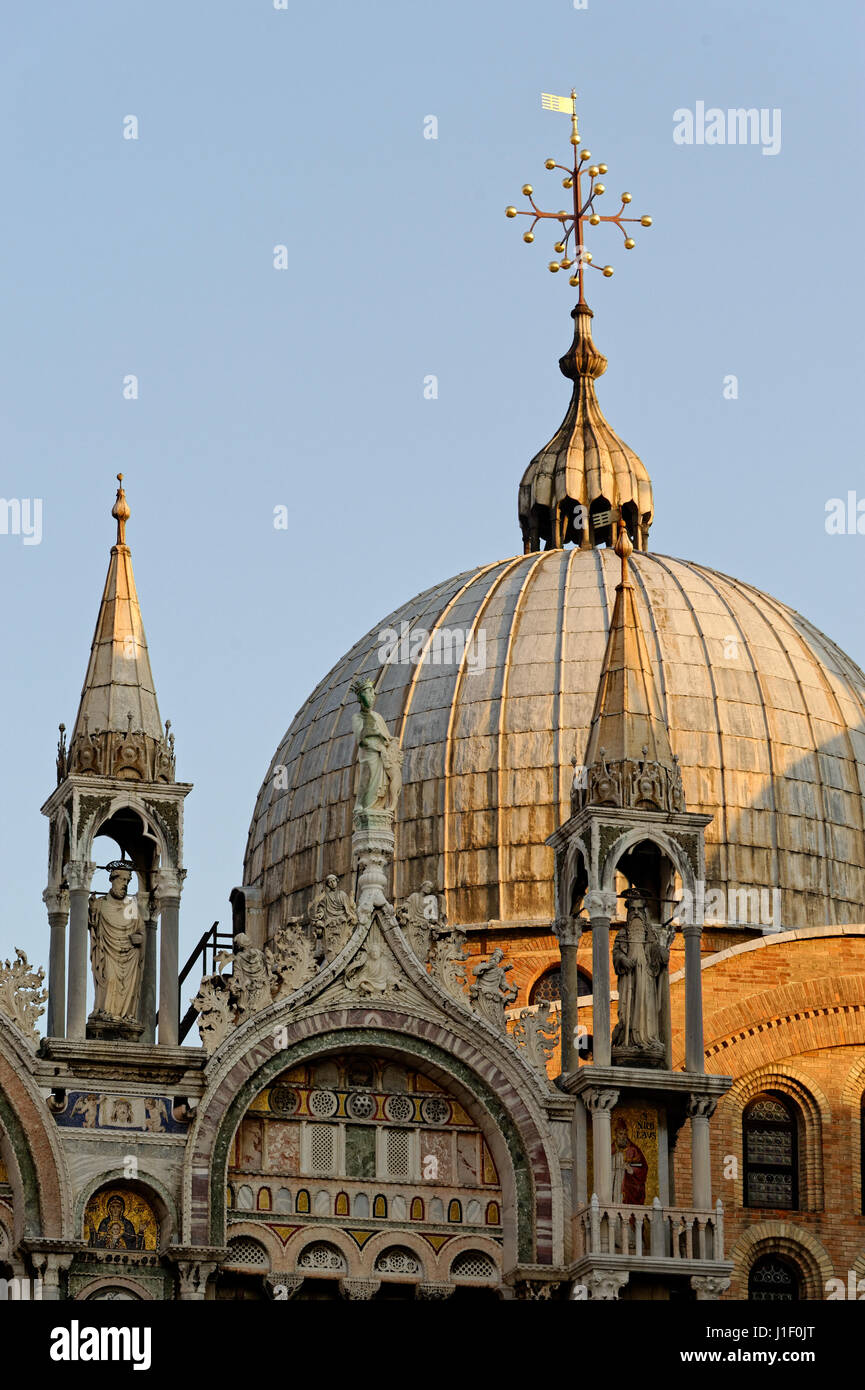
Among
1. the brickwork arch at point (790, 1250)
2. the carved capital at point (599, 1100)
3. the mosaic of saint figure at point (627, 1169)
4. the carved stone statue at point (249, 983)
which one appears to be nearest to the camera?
the carved capital at point (599, 1100)

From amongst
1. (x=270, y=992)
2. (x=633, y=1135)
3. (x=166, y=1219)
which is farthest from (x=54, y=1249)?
(x=633, y=1135)

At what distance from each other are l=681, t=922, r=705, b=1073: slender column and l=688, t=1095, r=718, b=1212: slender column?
38 cm

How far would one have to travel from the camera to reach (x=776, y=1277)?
42812 mm

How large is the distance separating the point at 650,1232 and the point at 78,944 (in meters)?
6.26

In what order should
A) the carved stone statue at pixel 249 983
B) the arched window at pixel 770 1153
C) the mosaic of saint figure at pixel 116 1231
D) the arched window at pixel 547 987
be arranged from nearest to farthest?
the mosaic of saint figure at pixel 116 1231, the carved stone statue at pixel 249 983, the arched window at pixel 770 1153, the arched window at pixel 547 987

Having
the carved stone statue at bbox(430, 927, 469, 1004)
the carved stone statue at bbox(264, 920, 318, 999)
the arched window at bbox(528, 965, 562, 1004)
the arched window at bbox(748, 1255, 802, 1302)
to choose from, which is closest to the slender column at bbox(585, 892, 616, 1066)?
the carved stone statue at bbox(430, 927, 469, 1004)

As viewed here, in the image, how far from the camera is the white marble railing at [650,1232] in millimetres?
34875

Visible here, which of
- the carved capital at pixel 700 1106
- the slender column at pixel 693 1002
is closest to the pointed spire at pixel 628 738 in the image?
the slender column at pixel 693 1002

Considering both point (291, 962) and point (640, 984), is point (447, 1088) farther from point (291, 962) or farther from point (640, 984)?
point (640, 984)

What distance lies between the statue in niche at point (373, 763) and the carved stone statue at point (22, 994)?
13.0 feet

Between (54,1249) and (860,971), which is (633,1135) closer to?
(54,1249)

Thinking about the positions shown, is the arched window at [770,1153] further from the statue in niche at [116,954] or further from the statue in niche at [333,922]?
the statue in niche at [116,954]

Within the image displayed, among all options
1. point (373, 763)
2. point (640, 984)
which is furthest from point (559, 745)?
point (640, 984)
